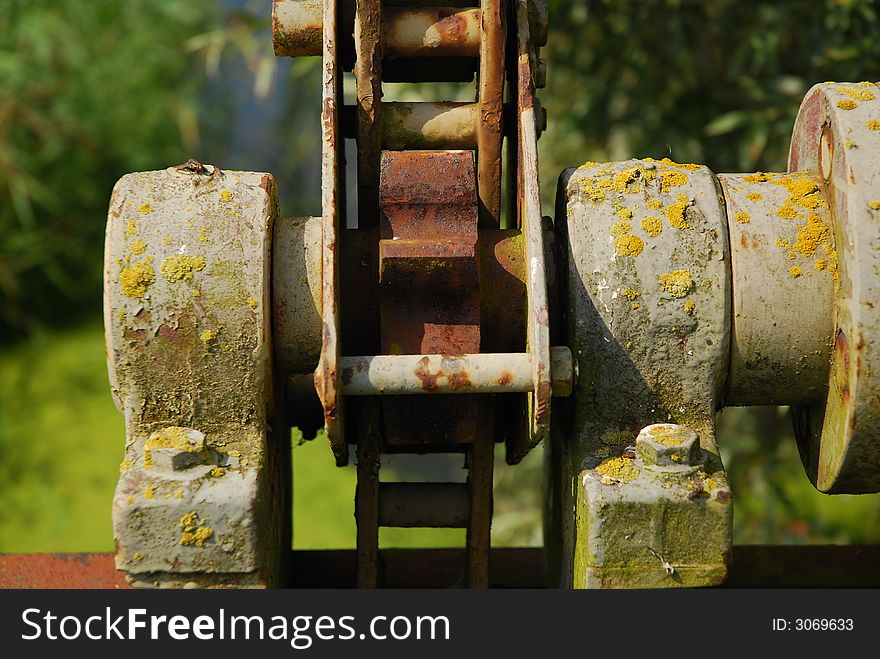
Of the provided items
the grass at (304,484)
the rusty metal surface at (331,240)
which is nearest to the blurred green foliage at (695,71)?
the grass at (304,484)

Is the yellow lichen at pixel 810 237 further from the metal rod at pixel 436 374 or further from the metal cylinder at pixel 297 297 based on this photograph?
the metal cylinder at pixel 297 297

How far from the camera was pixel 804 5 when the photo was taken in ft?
11.8

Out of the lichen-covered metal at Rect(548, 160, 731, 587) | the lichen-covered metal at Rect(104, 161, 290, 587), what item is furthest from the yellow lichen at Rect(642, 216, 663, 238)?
the lichen-covered metal at Rect(104, 161, 290, 587)

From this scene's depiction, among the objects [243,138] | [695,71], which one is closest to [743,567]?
[695,71]

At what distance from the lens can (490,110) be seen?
1839mm

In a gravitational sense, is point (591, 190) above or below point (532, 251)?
above

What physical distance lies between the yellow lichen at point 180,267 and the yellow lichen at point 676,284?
2.30ft

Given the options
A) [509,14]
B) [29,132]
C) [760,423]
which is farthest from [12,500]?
A: [509,14]

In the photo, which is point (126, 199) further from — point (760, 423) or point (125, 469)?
point (760, 423)

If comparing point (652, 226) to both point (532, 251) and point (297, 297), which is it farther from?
point (297, 297)

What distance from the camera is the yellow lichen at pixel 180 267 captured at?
164 cm

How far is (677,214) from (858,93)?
352 millimetres

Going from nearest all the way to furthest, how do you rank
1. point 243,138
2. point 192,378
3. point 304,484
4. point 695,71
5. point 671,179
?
1. point 192,378
2. point 671,179
3. point 695,71
4. point 304,484
5. point 243,138
